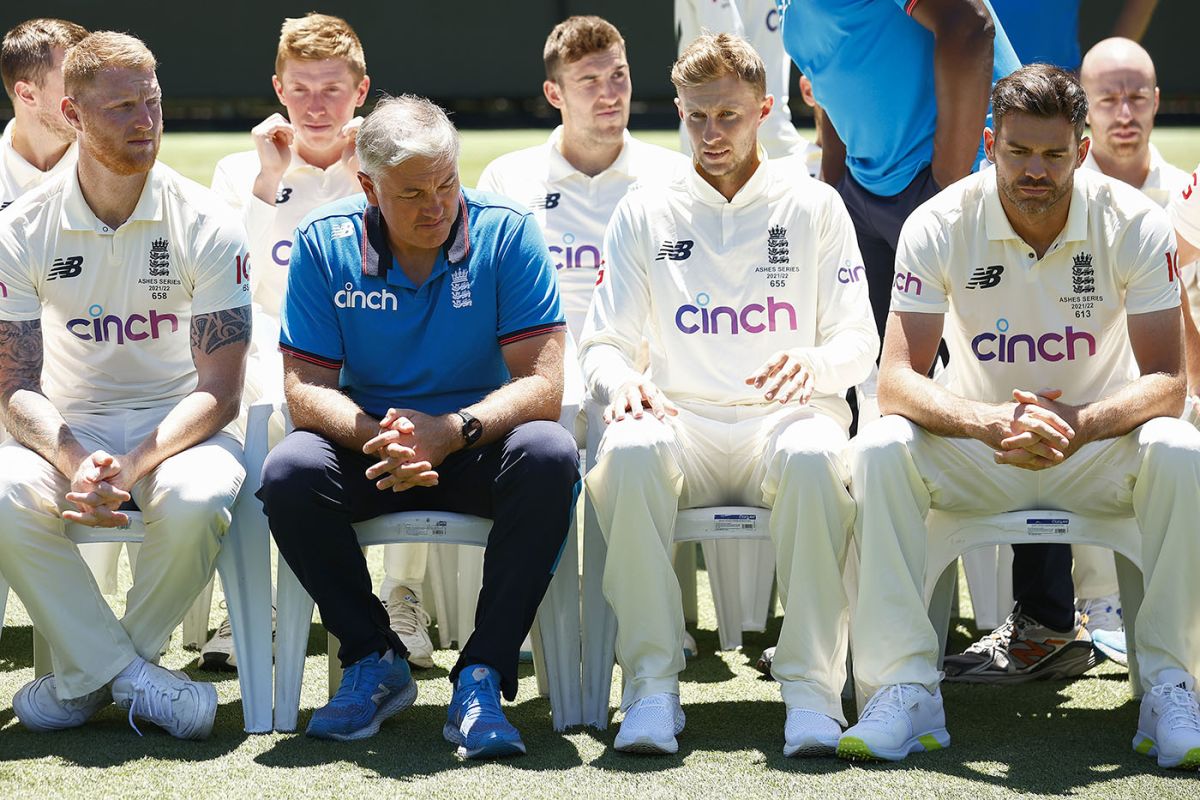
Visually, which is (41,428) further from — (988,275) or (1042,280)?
(1042,280)

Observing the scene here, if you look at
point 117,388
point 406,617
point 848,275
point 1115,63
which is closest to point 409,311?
point 117,388

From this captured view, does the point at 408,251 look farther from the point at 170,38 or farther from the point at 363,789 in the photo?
the point at 170,38

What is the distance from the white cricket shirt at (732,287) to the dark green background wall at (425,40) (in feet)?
53.8

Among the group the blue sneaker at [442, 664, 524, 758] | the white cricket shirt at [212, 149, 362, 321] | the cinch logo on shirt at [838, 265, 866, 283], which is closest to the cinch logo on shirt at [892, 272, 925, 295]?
the cinch logo on shirt at [838, 265, 866, 283]

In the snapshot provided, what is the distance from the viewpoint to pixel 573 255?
527 centimetres

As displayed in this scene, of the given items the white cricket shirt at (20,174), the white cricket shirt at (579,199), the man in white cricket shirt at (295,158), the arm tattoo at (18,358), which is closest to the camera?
the arm tattoo at (18,358)

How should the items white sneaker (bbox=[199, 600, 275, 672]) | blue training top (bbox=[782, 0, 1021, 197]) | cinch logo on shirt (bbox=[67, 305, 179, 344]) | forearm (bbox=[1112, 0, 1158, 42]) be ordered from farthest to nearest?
forearm (bbox=[1112, 0, 1158, 42]), blue training top (bbox=[782, 0, 1021, 197]), white sneaker (bbox=[199, 600, 275, 672]), cinch logo on shirt (bbox=[67, 305, 179, 344])

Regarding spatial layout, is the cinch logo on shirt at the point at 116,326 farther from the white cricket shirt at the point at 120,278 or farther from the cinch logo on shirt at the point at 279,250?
the cinch logo on shirt at the point at 279,250

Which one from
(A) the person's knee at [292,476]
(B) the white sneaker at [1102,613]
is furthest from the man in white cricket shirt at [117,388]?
(B) the white sneaker at [1102,613]

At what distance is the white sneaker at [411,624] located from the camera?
14.8ft

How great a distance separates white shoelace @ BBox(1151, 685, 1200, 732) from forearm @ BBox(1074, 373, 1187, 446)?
0.63 meters

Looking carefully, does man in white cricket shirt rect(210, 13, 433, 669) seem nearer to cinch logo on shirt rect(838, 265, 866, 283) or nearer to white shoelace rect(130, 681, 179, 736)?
white shoelace rect(130, 681, 179, 736)

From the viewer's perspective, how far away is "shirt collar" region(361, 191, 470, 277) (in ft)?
13.1

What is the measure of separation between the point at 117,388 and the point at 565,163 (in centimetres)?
183
